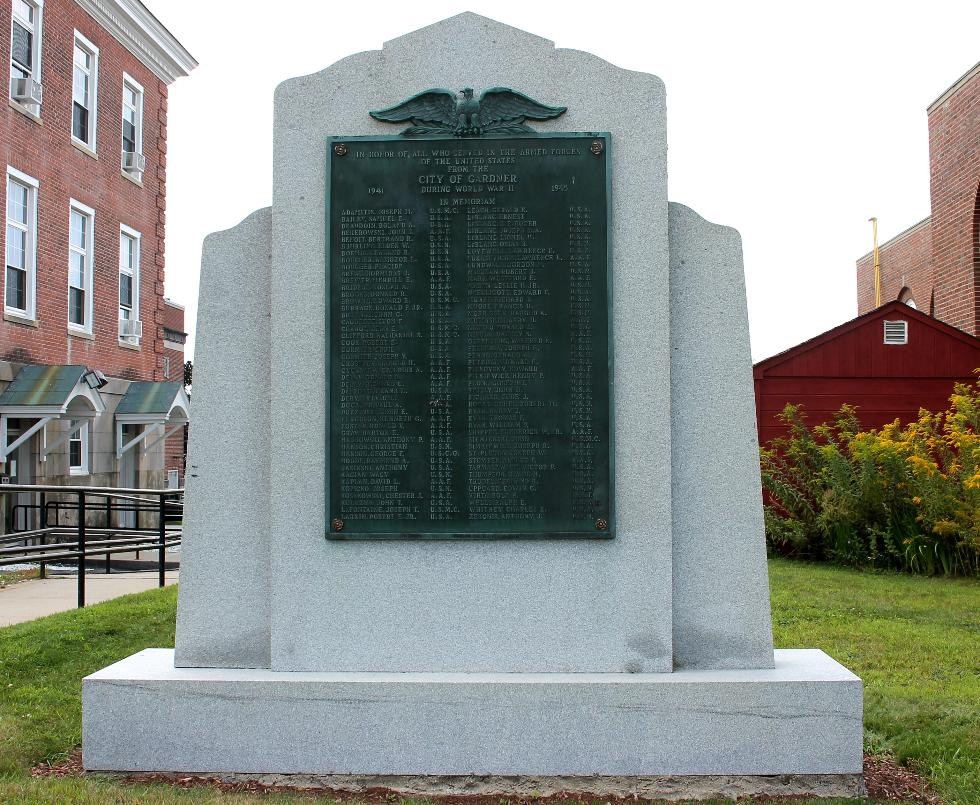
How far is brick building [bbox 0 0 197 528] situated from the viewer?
17.6 metres

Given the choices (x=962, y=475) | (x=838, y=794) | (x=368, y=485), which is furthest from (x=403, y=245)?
(x=962, y=475)

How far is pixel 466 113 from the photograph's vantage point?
4953 mm

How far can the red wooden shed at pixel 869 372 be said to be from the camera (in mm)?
15648

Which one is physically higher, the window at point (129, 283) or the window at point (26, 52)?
the window at point (26, 52)

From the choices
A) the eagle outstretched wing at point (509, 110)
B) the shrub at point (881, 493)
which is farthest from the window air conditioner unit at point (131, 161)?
the eagle outstretched wing at point (509, 110)

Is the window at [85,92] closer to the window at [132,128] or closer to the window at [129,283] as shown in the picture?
the window at [132,128]

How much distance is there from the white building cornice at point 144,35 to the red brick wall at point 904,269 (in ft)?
64.7

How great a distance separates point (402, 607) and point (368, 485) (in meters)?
0.58

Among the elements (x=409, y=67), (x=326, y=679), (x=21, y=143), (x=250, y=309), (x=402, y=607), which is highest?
(x=21, y=143)

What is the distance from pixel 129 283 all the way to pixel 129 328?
107 cm

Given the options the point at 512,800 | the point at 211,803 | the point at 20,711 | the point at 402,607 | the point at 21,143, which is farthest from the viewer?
the point at 21,143

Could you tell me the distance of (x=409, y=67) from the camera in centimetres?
499

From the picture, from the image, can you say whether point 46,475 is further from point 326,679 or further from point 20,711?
point 326,679

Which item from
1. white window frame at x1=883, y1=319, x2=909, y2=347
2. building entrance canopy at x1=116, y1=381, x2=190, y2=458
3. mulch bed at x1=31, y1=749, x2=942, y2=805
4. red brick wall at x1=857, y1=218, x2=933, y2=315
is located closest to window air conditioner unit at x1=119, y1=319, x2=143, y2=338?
building entrance canopy at x1=116, y1=381, x2=190, y2=458
